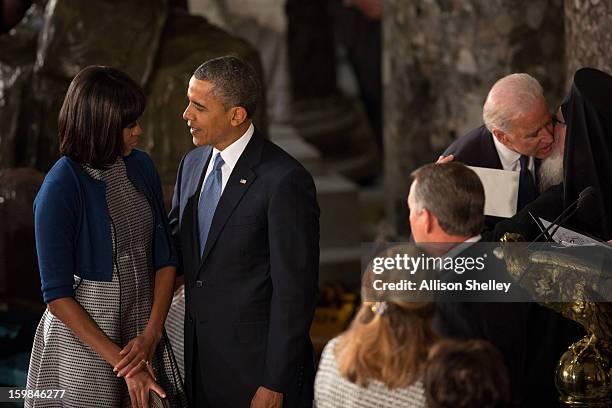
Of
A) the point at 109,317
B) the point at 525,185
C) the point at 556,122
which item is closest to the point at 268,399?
the point at 109,317

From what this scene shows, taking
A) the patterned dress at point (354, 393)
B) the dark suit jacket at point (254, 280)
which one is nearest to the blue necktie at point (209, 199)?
the dark suit jacket at point (254, 280)

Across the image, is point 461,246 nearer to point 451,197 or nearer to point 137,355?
point 451,197

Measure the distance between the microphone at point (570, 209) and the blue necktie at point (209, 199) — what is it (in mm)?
1020

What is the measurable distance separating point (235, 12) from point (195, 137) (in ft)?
23.4

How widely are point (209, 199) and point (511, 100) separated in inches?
44.9

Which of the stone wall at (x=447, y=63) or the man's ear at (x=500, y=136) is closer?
the man's ear at (x=500, y=136)

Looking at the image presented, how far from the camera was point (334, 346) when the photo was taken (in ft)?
9.52

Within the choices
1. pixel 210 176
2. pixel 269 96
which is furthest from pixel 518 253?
pixel 269 96

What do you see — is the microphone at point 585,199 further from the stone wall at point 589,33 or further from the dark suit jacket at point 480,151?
the stone wall at point 589,33

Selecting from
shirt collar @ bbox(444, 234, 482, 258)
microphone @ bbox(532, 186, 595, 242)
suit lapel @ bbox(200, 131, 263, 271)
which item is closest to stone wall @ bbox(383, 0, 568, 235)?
microphone @ bbox(532, 186, 595, 242)

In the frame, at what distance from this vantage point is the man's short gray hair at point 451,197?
2883 millimetres

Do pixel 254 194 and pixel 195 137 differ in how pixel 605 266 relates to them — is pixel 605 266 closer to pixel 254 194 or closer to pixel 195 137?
pixel 254 194

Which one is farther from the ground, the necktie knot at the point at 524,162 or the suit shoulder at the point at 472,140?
the suit shoulder at the point at 472,140

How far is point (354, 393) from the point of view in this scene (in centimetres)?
285
